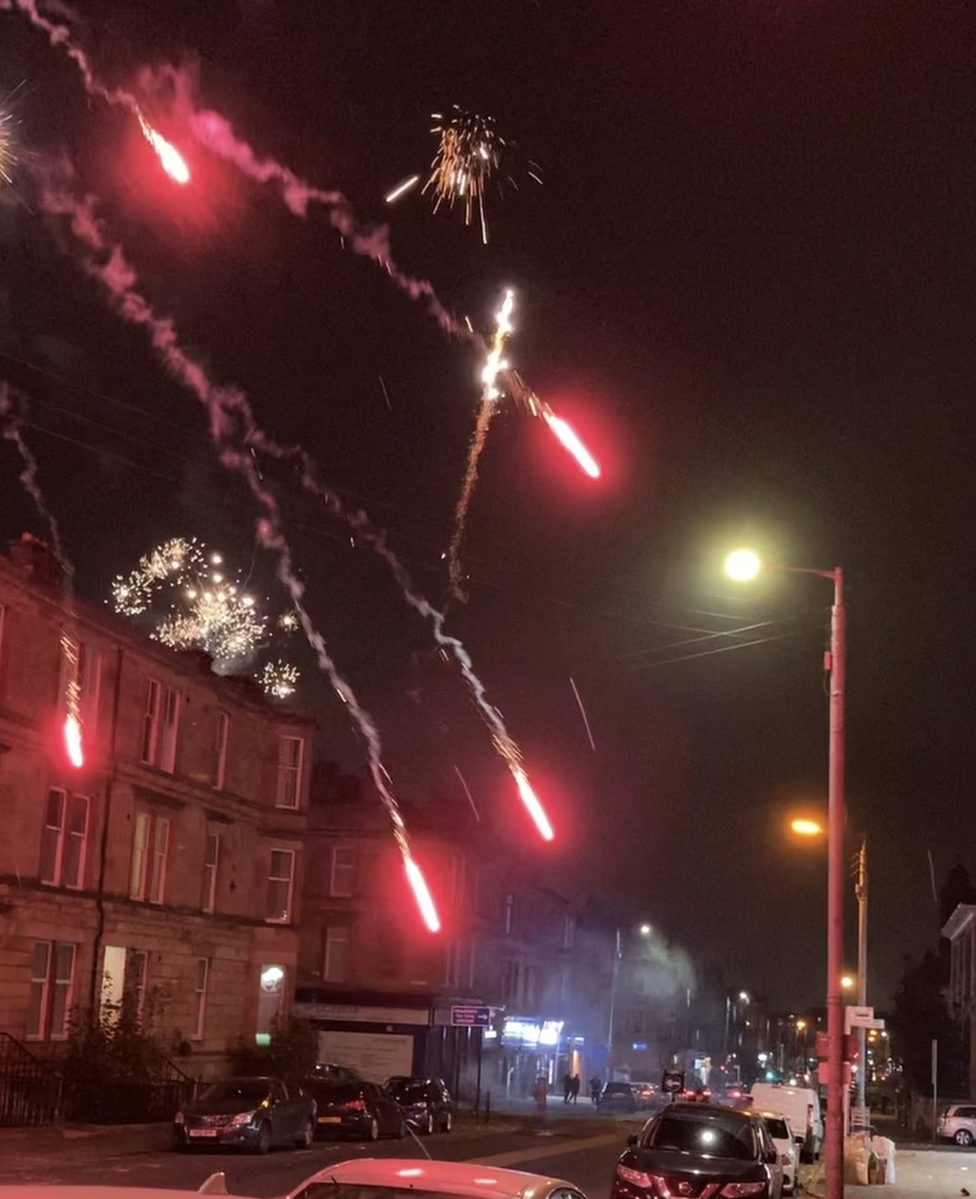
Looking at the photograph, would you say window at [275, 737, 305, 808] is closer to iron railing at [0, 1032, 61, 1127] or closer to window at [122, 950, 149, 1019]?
window at [122, 950, 149, 1019]

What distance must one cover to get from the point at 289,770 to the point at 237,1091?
58.9 ft

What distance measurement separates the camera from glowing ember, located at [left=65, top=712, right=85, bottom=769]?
34250 millimetres

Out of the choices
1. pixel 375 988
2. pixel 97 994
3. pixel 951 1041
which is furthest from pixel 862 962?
pixel 951 1041

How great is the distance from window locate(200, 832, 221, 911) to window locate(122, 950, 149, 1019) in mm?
3808

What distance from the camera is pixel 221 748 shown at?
42656 millimetres

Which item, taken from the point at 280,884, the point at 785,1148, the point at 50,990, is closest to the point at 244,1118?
the point at 50,990

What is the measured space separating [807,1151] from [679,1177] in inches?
901

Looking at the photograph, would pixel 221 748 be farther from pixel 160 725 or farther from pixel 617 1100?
pixel 617 1100

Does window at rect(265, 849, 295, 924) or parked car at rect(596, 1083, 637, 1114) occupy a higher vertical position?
window at rect(265, 849, 295, 924)

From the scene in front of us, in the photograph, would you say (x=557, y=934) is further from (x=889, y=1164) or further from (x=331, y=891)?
(x=889, y=1164)

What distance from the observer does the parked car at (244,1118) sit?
27.5 meters

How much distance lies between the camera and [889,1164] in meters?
28.7

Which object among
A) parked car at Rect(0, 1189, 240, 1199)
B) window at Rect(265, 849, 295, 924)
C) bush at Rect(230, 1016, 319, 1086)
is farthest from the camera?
window at Rect(265, 849, 295, 924)

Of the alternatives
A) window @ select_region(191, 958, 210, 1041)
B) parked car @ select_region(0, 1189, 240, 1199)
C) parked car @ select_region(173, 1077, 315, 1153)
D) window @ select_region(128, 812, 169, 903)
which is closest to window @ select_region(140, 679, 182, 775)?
window @ select_region(128, 812, 169, 903)
